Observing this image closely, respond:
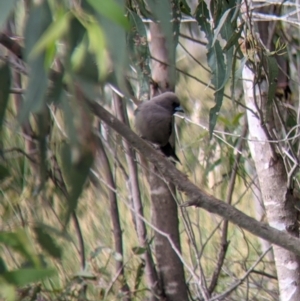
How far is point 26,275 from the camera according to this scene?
1.23 meters

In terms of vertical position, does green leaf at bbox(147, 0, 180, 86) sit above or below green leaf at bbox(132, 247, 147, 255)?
above

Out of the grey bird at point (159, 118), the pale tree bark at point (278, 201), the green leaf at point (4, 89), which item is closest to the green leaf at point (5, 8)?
the green leaf at point (4, 89)

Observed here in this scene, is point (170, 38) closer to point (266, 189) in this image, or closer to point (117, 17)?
point (117, 17)

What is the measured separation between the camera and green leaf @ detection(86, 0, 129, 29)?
0.98 metres

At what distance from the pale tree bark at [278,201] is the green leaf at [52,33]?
6.03 ft

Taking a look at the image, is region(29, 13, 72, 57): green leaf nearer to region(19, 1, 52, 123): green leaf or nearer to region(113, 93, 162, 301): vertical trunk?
region(19, 1, 52, 123): green leaf

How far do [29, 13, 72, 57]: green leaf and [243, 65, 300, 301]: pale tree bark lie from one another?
184 centimetres

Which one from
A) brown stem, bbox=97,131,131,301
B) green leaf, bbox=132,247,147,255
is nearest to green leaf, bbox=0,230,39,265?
green leaf, bbox=132,247,147,255

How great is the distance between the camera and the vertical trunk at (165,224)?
3.23 m

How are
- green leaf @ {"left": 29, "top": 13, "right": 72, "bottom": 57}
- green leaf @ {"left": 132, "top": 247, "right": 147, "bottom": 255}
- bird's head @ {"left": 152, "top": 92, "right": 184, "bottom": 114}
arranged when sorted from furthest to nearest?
1. bird's head @ {"left": 152, "top": 92, "right": 184, "bottom": 114}
2. green leaf @ {"left": 132, "top": 247, "right": 147, "bottom": 255}
3. green leaf @ {"left": 29, "top": 13, "right": 72, "bottom": 57}

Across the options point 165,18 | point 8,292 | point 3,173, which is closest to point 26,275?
point 8,292

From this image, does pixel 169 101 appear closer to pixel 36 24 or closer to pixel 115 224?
pixel 115 224

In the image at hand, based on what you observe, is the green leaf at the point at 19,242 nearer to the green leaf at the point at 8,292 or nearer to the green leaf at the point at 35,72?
the green leaf at the point at 8,292

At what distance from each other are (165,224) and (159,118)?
0.61 m
